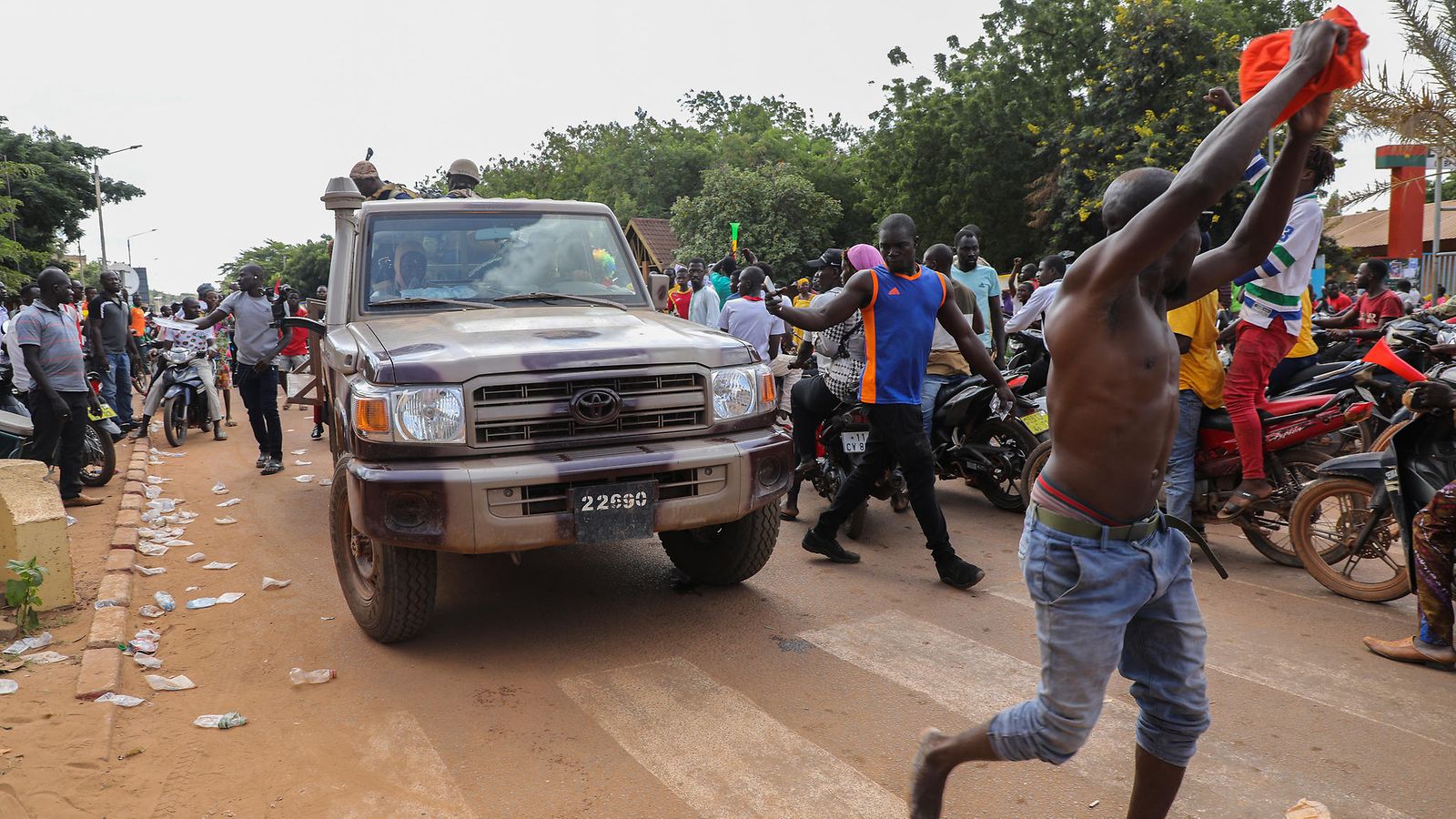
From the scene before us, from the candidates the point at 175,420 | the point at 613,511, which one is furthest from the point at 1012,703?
the point at 175,420

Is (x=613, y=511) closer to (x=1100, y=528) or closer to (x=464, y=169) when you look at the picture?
(x=1100, y=528)

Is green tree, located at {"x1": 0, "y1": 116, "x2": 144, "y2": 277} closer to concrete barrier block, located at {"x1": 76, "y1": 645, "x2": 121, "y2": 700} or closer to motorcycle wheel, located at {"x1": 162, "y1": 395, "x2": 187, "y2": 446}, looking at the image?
motorcycle wheel, located at {"x1": 162, "y1": 395, "x2": 187, "y2": 446}

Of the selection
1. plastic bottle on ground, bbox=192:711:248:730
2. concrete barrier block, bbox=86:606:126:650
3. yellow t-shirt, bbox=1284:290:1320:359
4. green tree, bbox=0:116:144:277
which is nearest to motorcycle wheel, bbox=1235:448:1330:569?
yellow t-shirt, bbox=1284:290:1320:359

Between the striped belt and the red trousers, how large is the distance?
11.2 feet

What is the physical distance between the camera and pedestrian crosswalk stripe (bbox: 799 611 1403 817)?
332 cm

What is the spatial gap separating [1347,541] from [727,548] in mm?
3214

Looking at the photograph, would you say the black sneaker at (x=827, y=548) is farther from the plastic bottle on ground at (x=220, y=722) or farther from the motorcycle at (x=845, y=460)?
the plastic bottle on ground at (x=220, y=722)

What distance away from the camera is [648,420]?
15.4 feet

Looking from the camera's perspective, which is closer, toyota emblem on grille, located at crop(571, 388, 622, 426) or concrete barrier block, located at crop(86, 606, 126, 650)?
toyota emblem on grille, located at crop(571, 388, 622, 426)

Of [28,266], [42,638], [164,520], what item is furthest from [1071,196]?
[28,266]

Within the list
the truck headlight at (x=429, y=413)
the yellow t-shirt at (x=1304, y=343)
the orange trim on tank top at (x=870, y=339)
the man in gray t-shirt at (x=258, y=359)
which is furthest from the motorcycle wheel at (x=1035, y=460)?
the man in gray t-shirt at (x=258, y=359)

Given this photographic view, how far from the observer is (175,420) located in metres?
12.1

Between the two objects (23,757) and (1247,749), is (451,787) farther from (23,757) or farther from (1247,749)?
(1247,749)

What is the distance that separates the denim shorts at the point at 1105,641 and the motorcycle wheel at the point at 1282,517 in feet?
11.2
